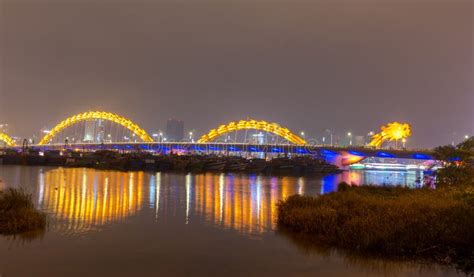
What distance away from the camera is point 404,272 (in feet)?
39.2

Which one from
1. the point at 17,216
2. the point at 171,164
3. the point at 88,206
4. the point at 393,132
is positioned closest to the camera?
the point at 17,216

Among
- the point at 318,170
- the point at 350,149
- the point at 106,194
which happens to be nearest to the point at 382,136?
the point at 350,149

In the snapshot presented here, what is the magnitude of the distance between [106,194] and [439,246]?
70.3 ft

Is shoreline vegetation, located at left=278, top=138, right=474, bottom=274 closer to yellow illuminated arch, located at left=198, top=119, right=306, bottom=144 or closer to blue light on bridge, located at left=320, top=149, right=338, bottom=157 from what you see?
blue light on bridge, located at left=320, top=149, right=338, bottom=157

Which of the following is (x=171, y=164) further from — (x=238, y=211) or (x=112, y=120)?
(x=112, y=120)

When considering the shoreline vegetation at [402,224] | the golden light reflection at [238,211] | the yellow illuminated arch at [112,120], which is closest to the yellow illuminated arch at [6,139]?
the yellow illuminated arch at [112,120]

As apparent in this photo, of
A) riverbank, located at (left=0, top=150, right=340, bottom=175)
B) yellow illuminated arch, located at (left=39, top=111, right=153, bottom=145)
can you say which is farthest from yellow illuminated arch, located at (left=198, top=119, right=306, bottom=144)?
riverbank, located at (left=0, top=150, right=340, bottom=175)

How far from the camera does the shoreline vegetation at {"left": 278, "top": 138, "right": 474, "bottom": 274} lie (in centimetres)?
1308

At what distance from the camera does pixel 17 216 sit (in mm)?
15914

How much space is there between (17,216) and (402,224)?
1315 centimetres

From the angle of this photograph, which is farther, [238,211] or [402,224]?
[238,211]

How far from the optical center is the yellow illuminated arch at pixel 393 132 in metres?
122

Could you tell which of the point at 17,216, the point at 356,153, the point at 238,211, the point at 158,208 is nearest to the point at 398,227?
the point at 238,211

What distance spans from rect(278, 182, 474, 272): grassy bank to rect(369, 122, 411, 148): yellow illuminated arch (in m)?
110
